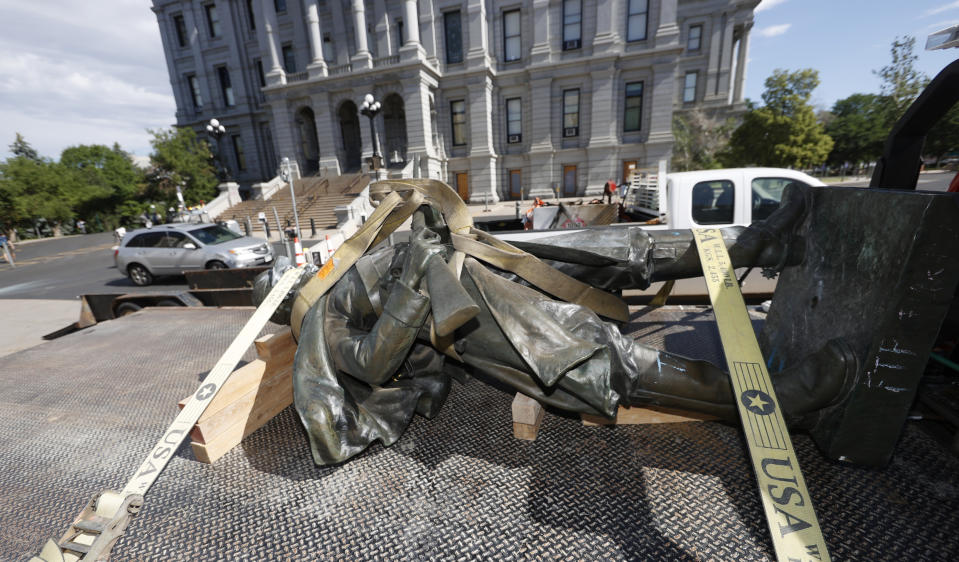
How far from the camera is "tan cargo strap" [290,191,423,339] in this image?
88.4 inches

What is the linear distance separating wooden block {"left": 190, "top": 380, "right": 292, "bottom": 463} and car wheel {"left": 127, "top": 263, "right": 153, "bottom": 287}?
11327 millimetres

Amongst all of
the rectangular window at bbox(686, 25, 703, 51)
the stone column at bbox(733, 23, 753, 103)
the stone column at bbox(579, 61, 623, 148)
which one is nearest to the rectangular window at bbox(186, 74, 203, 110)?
the stone column at bbox(579, 61, 623, 148)

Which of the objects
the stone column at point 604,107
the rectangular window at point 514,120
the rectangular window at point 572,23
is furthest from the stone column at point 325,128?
the stone column at point 604,107

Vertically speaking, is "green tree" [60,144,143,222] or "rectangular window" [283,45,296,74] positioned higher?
"rectangular window" [283,45,296,74]

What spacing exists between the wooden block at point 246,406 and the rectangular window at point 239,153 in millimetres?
35198

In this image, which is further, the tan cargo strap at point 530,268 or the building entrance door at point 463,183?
the building entrance door at point 463,183

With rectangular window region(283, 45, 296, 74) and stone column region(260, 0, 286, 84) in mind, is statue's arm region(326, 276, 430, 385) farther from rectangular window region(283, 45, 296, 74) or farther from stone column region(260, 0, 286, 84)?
rectangular window region(283, 45, 296, 74)

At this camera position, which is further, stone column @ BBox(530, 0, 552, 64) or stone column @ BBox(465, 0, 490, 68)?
stone column @ BBox(465, 0, 490, 68)

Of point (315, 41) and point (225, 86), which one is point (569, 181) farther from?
point (225, 86)

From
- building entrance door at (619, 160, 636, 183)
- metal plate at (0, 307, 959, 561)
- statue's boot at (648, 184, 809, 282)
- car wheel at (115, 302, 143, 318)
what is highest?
building entrance door at (619, 160, 636, 183)

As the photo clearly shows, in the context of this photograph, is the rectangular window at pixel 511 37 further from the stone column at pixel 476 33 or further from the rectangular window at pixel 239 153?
the rectangular window at pixel 239 153

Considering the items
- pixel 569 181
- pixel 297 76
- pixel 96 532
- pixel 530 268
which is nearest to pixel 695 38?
pixel 569 181

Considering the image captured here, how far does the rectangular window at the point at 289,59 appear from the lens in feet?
91.7

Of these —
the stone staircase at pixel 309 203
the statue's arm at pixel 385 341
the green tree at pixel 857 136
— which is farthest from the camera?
the green tree at pixel 857 136
